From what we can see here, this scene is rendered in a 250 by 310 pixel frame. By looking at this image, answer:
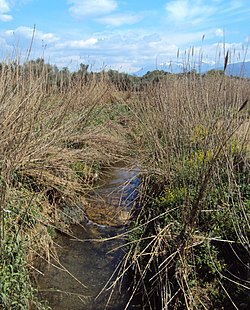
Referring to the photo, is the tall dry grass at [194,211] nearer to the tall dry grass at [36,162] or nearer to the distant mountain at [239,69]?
the distant mountain at [239,69]

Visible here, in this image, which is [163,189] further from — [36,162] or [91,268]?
[36,162]

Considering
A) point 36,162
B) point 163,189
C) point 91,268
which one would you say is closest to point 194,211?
point 163,189

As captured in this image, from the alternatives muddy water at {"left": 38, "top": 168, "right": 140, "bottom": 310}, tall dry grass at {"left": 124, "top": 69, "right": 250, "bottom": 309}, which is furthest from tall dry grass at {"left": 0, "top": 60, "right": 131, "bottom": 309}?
tall dry grass at {"left": 124, "top": 69, "right": 250, "bottom": 309}

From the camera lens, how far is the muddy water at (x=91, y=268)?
3.30m

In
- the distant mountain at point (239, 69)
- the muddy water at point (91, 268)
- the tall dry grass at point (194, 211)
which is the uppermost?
the distant mountain at point (239, 69)

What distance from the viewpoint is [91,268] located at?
3.83 meters

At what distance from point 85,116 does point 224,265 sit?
413 centimetres

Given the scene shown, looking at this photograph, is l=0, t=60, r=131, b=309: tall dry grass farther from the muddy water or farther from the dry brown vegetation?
the muddy water

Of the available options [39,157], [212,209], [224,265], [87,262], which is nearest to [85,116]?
[39,157]

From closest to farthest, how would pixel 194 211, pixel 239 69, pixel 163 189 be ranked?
pixel 194 211
pixel 239 69
pixel 163 189

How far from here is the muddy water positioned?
130 inches

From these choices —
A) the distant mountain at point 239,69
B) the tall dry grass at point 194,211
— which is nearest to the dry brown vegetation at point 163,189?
the tall dry grass at point 194,211

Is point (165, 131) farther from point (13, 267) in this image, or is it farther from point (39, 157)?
point (13, 267)

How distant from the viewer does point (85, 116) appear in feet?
21.3
